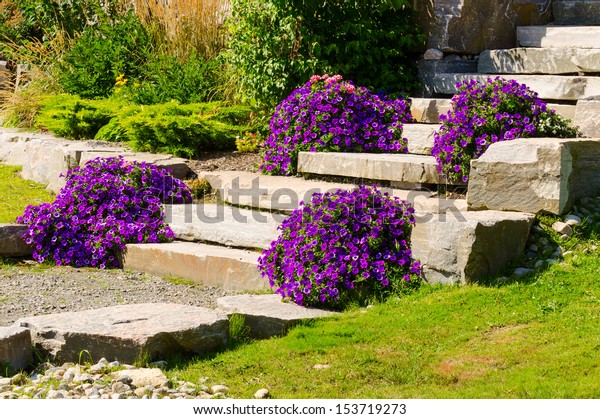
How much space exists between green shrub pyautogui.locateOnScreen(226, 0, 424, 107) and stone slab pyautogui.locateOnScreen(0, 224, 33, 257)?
8.46 ft

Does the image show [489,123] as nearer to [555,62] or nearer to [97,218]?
[555,62]

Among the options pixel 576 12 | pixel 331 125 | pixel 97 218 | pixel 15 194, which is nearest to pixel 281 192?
pixel 331 125

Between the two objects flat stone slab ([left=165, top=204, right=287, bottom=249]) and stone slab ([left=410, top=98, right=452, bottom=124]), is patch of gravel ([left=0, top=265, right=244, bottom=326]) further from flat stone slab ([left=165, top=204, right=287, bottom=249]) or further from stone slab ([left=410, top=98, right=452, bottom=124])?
stone slab ([left=410, top=98, right=452, bottom=124])

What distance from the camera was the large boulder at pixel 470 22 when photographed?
821 cm

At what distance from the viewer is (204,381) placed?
4.34 m

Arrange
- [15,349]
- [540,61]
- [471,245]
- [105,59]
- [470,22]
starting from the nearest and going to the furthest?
[15,349]
[471,245]
[540,61]
[470,22]
[105,59]

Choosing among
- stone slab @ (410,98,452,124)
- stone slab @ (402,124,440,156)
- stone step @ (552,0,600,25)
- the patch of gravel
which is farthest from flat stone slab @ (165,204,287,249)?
stone step @ (552,0,600,25)

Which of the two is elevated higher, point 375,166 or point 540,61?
point 540,61

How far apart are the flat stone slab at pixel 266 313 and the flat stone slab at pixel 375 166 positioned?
5.50 feet

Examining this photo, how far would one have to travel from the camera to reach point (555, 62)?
7.61 meters

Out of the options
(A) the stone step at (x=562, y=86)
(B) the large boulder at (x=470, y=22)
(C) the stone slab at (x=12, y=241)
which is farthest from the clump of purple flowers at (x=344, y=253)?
(B) the large boulder at (x=470, y=22)

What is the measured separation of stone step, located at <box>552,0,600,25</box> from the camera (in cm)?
844

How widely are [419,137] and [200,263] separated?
7.05 ft

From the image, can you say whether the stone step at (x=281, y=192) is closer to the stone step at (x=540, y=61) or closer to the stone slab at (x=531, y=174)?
the stone slab at (x=531, y=174)
